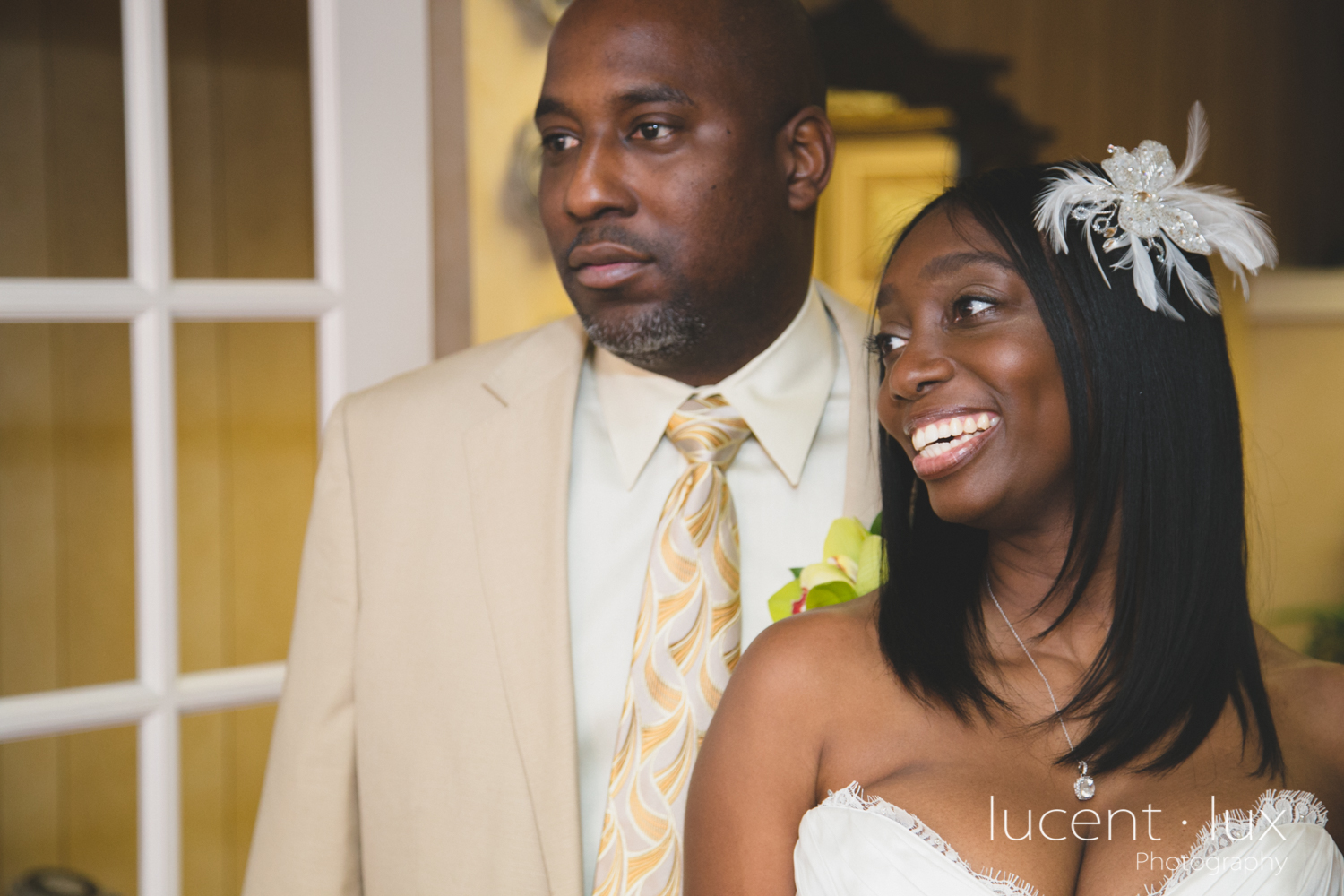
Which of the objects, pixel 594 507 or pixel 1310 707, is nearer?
pixel 1310 707

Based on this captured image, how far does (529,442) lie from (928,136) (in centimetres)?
161

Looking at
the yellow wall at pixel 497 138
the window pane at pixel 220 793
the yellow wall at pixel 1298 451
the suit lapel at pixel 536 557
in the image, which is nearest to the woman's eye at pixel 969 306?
the suit lapel at pixel 536 557

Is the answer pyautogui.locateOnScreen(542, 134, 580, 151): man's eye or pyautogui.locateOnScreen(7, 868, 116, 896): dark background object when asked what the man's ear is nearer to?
pyautogui.locateOnScreen(542, 134, 580, 151): man's eye

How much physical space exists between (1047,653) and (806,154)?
76cm

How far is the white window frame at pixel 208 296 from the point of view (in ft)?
6.03

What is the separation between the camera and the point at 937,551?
1320mm

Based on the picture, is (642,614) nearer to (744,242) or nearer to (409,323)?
(744,242)

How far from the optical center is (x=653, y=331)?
58.9 inches

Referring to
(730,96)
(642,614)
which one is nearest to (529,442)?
(642,614)

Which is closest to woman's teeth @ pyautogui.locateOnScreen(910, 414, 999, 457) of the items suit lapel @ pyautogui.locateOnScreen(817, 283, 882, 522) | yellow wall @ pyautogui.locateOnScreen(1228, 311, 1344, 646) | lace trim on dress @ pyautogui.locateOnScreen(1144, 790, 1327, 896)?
suit lapel @ pyautogui.locateOnScreen(817, 283, 882, 522)

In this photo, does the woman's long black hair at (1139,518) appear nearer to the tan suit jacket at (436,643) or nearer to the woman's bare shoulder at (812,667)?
the woman's bare shoulder at (812,667)

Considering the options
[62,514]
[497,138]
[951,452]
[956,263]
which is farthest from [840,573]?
[62,514]

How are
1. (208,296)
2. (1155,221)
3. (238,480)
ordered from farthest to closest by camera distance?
(238,480) → (208,296) → (1155,221)

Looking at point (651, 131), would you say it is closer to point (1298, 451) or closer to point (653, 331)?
point (653, 331)
